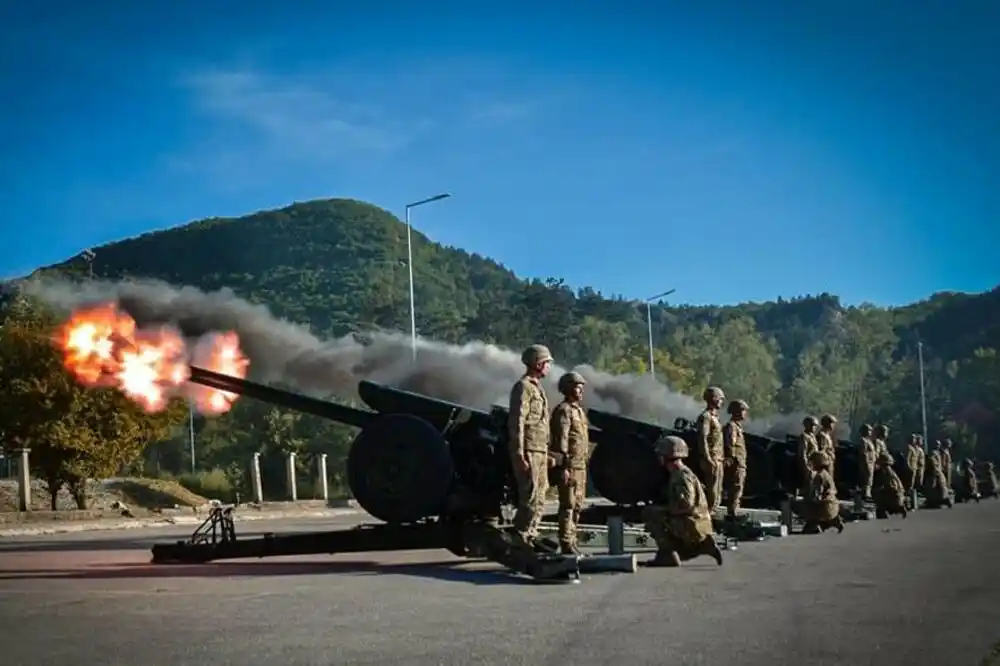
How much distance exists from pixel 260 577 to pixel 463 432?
2982 mm

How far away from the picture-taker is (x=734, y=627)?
8.61 meters

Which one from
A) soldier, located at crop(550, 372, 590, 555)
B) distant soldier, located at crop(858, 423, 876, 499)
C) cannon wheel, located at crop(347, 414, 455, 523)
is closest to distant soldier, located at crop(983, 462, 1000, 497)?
distant soldier, located at crop(858, 423, 876, 499)

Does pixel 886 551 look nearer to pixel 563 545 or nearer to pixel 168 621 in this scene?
pixel 563 545

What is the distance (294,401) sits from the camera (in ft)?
50.8

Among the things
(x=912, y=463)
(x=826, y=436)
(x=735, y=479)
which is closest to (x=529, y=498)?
(x=735, y=479)

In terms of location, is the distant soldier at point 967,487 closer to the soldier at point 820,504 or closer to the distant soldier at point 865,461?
the distant soldier at point 865,461

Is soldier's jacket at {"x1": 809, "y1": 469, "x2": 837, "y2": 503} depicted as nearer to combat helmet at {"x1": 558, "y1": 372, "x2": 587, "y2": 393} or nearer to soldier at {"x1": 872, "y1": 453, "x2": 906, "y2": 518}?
soldier at {"x1": 872, "y1": 453, "x2": 906, "y2": 518}

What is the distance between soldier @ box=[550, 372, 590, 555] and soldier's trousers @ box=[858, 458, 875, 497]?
1384cm

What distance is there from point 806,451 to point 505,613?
1333cm

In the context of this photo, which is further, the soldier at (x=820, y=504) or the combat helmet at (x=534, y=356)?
the soldier at (x=820, y=504)

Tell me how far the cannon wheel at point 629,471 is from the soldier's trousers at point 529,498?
7268 millimetres

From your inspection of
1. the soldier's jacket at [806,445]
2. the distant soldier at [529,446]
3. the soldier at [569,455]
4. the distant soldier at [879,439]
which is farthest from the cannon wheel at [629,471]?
the distant soldier at [879,439]

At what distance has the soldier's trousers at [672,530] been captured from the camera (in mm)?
13766

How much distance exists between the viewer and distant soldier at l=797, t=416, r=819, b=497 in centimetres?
2117
